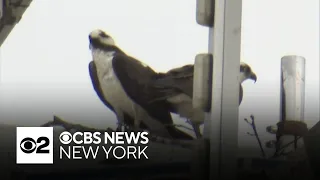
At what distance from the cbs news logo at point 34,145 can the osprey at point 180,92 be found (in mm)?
283

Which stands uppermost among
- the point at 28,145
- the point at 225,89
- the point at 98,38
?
the point at 98,38

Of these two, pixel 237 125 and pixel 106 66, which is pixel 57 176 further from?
pixel 106 66

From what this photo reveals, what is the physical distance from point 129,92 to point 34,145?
1.34ft

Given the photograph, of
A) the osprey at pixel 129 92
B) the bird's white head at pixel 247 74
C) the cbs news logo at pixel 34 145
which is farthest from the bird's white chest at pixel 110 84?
the bird's white head at pixel 247 74

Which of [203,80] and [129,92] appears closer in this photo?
[203,80]

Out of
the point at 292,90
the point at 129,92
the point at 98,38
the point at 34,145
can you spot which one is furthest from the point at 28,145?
the point at 292,90

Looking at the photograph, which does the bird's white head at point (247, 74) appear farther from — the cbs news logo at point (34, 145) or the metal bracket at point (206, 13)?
the cbs news logo at point (34, 145)

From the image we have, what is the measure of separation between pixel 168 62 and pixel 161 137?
21 centimetres

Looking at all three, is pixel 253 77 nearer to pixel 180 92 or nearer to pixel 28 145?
pixel 180 92

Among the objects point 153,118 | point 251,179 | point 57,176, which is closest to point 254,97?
point 251,179

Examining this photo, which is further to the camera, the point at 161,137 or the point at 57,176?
the point at 161,137

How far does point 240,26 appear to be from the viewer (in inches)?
33.4

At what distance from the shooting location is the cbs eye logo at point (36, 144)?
1.10 metres

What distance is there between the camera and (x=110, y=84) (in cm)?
164
